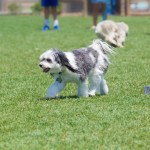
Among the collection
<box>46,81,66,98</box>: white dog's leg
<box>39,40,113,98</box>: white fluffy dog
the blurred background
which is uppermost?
<box>39,40,113,98</box>: white fluffy dog

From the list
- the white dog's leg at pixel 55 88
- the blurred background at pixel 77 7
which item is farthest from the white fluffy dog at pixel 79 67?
the blurred background at pixel 77 7

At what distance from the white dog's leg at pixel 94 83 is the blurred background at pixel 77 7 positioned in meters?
18.6

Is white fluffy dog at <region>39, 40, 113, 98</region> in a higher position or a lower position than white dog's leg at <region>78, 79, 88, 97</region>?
higher

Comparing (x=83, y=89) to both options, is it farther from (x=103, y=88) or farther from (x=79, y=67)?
(x=103, y=88)

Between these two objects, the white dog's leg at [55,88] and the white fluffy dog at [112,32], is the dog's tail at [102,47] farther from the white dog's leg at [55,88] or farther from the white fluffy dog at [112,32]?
the white fluffy dog at [112,32]

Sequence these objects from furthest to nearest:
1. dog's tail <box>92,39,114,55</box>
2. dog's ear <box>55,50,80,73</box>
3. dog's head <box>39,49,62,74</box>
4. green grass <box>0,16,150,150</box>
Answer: dog's tail <box>92,39,114,55</box>
dog's ear <box>55,50,80,73</box>
dog's head <box>39,49,62,74</box>
green grass <box>0,16,150,150</box>

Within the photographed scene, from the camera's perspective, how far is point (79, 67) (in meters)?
6.34

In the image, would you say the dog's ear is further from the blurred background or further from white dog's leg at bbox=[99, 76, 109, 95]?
the blurred background

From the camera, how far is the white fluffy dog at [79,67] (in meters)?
6.19

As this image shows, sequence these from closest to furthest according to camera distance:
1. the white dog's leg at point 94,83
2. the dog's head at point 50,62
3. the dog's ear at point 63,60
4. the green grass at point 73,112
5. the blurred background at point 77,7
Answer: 1. the green grass at point 73,112
2. the dog's head at point 50,62
3. the dog's ear at point 63,60
4. the white dog's leg at point 94,83
5. the blurred background at point 77,7

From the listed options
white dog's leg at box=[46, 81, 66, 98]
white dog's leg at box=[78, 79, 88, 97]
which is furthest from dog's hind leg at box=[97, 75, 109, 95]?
white dog's leg at box=[46, 81, 66, 98]

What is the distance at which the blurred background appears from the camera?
1090 inches

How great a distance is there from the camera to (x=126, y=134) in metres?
4.87

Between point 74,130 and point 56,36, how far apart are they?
9861 millimetres
